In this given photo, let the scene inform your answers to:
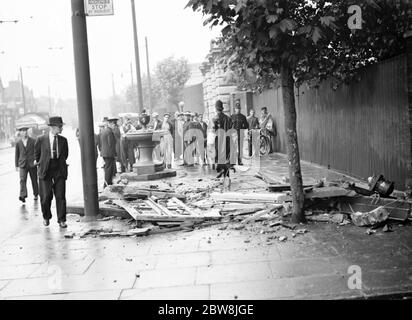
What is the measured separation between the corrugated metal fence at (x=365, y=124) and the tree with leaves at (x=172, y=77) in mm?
34102

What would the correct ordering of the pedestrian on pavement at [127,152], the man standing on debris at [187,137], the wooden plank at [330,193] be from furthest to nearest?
the man standing on debris at [187,137]
the pedestrian on pavement at [127,152]
the wooden plank at [330,193]

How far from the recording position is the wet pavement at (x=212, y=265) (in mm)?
4699

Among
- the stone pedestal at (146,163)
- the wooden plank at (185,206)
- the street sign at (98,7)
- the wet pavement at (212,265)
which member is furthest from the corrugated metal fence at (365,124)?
the street sign at (98,7)

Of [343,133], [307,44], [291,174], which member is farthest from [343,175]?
[307,44]

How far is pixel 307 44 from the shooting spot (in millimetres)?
6559

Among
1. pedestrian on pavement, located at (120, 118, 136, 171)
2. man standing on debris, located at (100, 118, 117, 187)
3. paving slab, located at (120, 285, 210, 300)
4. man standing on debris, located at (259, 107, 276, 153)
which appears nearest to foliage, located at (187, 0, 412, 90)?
paving slab, located at (120, 285, 210, 300)

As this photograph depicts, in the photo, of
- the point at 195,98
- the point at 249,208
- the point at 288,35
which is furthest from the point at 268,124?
the point at 195,98

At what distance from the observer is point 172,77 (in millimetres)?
47938

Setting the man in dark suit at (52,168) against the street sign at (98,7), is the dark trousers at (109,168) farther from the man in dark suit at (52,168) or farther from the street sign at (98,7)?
the street sign at (98,7)

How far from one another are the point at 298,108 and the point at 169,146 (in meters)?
4.85

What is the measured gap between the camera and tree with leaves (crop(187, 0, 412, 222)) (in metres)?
6.17

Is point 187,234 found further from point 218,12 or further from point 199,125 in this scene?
point 199,125

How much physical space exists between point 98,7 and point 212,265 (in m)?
5.30

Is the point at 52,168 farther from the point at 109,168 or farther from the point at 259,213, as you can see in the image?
the point at 109,168
